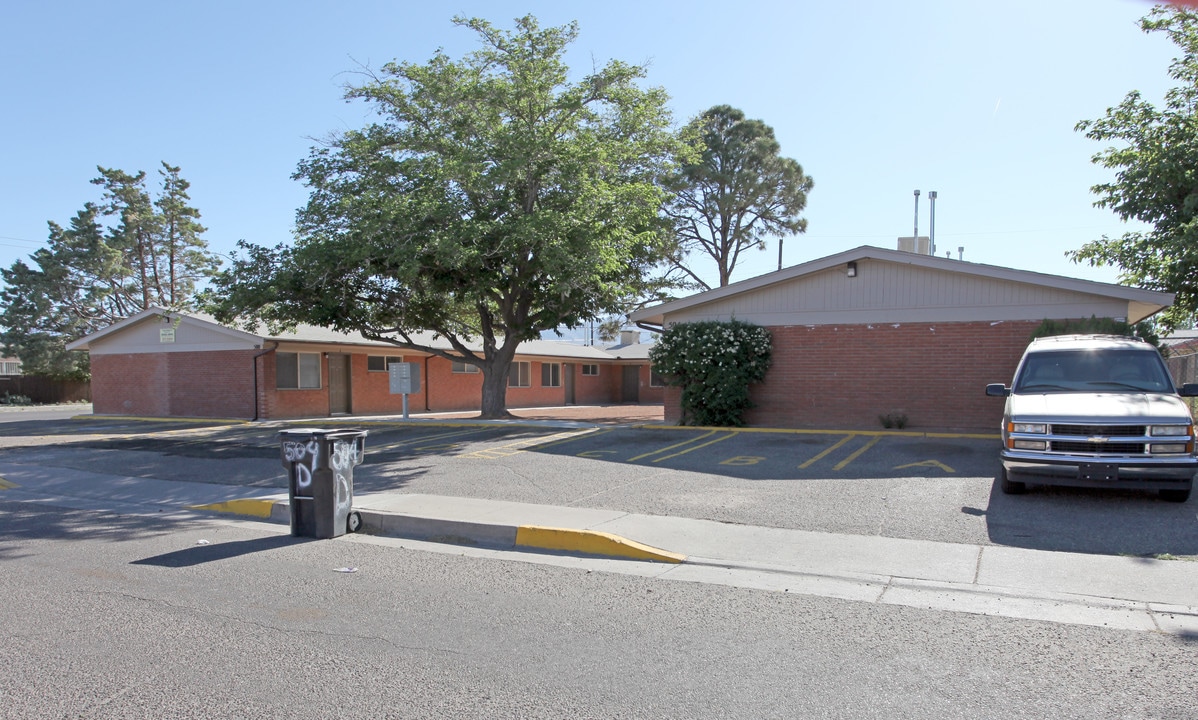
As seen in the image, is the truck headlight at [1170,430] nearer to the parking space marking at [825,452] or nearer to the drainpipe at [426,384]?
the parking space marking at [825,452]

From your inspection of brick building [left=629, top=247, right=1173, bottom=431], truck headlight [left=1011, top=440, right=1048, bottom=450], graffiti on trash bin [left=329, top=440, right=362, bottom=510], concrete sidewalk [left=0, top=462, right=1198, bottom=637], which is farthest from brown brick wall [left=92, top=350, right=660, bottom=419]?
truck headlight [left=1011, top=440, right=1048, bottom=450]

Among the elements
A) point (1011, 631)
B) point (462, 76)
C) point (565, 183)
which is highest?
point (462, 76)

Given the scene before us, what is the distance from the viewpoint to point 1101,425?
339 inches

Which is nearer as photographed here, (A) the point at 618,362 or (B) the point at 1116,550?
(B) the point at 1116,550

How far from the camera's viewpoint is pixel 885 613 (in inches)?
226

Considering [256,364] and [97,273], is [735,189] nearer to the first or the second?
[256,364]

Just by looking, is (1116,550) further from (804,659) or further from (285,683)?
(285,683)

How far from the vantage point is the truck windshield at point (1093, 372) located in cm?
959

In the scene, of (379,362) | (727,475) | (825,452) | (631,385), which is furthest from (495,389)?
(631,385)

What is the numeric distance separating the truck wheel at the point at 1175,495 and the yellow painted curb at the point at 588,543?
551 cm

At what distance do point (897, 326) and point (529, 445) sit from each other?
25.8 feet

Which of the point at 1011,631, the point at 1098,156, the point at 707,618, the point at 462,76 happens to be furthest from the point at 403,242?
the point at 1098,156

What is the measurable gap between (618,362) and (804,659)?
35547mm

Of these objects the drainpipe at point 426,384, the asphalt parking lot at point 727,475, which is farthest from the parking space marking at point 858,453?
the drainpipe at point 426,384
